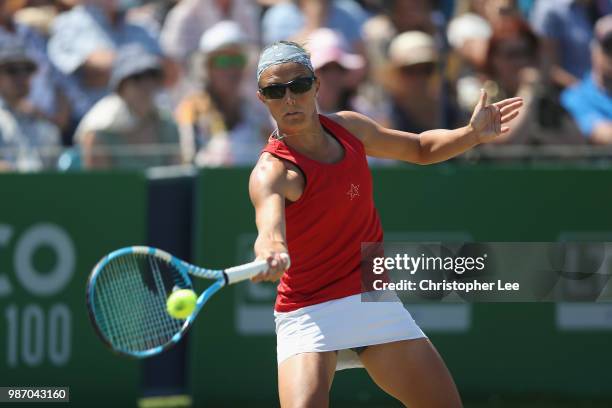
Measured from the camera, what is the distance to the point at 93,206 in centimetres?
801

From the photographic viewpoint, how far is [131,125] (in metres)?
8.49

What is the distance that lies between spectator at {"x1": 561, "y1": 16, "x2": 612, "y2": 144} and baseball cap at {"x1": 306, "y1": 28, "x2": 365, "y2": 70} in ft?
5.55

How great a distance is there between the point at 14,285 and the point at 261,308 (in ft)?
5.31

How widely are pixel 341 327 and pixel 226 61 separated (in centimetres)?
411

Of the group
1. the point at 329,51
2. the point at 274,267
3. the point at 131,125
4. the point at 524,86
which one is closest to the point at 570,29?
the point at 524,86

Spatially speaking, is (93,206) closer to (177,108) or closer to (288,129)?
(177,108)

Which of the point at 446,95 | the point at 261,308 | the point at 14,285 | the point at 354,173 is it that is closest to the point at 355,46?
the point at 446,95

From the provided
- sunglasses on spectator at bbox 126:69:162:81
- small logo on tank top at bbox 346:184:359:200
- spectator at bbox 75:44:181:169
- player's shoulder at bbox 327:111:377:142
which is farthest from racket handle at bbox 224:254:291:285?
sunglasses on spectator at bbox 126:69:162:81

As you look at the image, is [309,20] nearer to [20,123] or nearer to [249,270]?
[20,123]

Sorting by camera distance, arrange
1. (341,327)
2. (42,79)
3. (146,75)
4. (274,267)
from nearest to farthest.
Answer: (274,267) → (341,327) → (146,75) → (42,79)

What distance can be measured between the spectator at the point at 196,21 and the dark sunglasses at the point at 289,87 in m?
4.51

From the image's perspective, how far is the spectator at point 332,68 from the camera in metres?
8.64

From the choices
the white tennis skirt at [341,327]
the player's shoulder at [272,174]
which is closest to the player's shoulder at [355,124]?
the player's shoulder at [272,174]

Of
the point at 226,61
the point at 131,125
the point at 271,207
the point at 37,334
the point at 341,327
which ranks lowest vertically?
the point at 37,334
